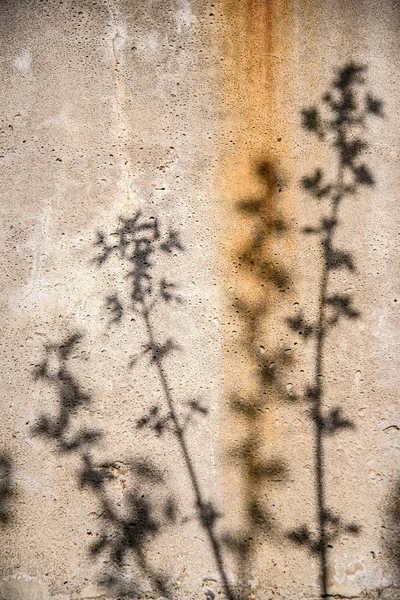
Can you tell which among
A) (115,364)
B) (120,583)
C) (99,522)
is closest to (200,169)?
(115,364)

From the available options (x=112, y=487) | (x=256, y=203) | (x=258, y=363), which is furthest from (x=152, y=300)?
(x=112, y=487)

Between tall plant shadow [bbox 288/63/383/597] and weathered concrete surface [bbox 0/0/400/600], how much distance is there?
2 centimetres

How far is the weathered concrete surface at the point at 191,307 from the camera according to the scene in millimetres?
2559

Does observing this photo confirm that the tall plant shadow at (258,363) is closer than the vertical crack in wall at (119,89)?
Yes

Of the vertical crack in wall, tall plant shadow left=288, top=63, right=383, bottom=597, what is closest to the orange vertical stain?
tall plant shadow left=288, top=63, right=383, bottom=597

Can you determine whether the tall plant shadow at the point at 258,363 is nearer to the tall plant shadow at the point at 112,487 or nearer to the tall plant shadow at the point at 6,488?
the tall plant shadow at the point at 112,487

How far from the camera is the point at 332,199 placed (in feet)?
8.89

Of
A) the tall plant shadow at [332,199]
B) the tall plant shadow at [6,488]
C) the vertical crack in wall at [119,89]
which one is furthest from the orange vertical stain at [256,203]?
the tall plant shadow at [6,488]

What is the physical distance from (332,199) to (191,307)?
105cm

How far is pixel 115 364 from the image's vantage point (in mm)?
2660

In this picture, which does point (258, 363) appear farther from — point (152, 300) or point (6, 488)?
point (6, 488)

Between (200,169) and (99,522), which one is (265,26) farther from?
(99,522)

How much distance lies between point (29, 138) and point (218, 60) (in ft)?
3.99

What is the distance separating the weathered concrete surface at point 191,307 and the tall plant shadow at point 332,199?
0.07ft
